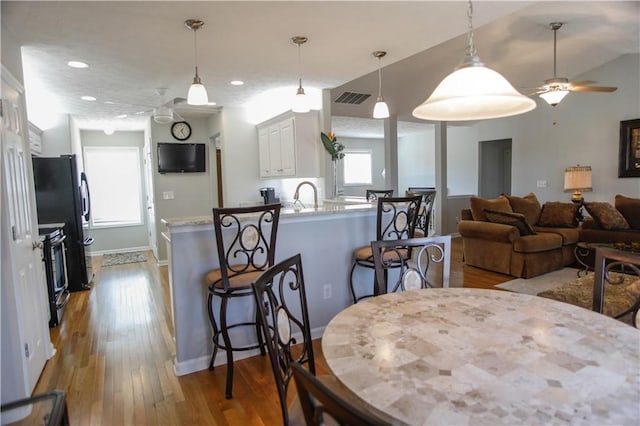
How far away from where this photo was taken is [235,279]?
2.36m

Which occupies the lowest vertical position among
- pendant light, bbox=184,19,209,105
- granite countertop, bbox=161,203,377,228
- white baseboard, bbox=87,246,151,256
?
white baseboard, bbox=87,246,151,256

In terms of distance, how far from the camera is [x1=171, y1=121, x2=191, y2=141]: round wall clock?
20.1 ft

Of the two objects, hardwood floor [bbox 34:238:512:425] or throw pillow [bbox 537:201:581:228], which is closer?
hardwood floor [bbox 34:238:512:425]

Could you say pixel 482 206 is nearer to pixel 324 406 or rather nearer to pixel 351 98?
pixel 351 98

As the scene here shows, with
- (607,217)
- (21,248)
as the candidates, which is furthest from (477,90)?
(607,217)

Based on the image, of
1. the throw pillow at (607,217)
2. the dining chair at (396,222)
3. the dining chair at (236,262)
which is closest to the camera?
the dining chair at (236,262)

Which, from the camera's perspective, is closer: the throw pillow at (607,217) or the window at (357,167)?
the throw pillow at (607,217)

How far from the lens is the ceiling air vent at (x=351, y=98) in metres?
5.82

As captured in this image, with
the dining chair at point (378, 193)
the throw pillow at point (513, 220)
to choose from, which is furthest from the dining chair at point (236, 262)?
the throw pillow at point (513, 220)

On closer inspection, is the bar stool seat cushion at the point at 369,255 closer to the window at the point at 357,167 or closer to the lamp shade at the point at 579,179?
the lamp shade at the point at 579,179

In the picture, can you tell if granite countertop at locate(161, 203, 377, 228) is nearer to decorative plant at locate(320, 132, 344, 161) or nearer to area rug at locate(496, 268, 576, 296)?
decorative plant at locate(320, 132, 344, 161)

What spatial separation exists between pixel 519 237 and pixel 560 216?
62.3 inches

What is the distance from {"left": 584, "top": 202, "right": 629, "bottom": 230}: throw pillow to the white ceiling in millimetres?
2407

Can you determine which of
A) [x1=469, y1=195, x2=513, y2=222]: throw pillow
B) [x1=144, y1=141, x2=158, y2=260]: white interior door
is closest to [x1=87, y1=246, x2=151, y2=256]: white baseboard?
[x1=144, y1=141, x2=158, y2=260]: white interior door
